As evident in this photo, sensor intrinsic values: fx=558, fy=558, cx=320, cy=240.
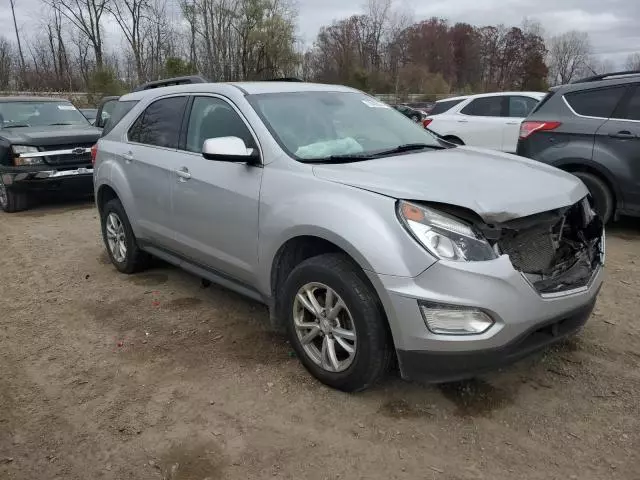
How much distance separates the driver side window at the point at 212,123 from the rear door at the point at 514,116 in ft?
23.3

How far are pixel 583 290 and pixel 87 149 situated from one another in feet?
26.6

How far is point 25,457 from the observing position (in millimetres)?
2740

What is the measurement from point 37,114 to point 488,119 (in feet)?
26.4

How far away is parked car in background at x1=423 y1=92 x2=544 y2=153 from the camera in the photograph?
10031 mm

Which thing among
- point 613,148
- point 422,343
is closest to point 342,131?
point 422,343

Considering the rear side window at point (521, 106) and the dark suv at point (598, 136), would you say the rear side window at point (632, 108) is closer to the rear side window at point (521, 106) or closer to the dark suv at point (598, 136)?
the dark suv at point (598, 136)

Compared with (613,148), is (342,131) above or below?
above

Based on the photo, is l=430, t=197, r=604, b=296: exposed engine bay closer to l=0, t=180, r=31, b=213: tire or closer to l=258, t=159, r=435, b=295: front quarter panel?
l=258, t=159, r=435, b=295: front quarter panel

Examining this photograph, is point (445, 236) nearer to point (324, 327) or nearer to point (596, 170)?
point (324, 327)

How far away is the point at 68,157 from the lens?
880cm

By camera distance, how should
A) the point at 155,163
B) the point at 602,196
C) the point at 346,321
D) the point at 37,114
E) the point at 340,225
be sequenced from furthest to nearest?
1. the point at 37,114
2. the point at 602,196
3. the point at 155,163
4. the point at 346,321
5. the point at 340,225

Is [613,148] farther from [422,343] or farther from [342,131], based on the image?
[422,343]

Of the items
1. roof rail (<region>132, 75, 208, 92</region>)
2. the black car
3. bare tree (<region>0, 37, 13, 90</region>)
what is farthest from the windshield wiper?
bare tree (<region>0, 37, 13, 90</region>)

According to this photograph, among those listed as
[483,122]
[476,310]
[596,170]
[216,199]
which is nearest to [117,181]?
[216,199]
